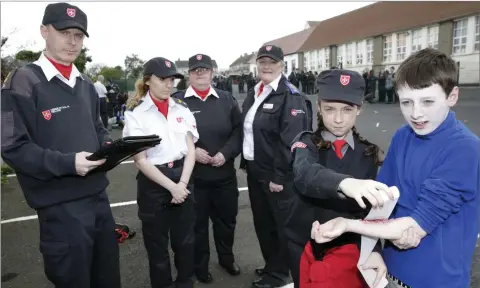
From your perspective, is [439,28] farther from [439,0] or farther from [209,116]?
[209,116]

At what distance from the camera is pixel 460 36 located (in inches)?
1185

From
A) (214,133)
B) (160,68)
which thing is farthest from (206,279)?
(160,68)

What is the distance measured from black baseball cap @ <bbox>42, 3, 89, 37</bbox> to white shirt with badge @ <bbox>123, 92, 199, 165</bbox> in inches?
33.7

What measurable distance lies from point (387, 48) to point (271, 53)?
40142mm

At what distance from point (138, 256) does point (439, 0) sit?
39349mm

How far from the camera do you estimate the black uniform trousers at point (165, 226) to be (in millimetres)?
3080

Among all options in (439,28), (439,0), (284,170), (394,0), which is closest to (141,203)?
(284,170)

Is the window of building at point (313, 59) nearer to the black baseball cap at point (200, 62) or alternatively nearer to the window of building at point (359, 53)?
the window of building at point (359, 53)

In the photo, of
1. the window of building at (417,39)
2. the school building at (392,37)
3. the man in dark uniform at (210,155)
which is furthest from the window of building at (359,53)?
the man in dark uniform at (210,155)

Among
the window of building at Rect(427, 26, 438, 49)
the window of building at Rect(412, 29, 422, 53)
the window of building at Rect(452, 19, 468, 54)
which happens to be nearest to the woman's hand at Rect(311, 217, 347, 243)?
the window of building at Rect(452, 19, 468, 54)

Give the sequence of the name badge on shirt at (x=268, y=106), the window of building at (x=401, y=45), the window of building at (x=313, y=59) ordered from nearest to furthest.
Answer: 1. the name badge on shirt at (x=268, y=106)
2. the window of building at (x=401, y=45)
3. the window of building at (x=313, y=59)

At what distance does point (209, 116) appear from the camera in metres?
3.67

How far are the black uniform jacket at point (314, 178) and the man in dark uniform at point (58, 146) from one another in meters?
1.28

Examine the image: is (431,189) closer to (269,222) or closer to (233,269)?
(269,222)
